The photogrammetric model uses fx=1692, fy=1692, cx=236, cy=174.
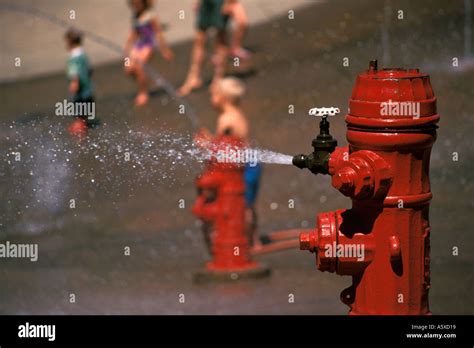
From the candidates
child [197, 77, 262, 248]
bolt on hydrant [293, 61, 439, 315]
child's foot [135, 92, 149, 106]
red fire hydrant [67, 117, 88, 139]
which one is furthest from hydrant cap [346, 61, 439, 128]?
child's foot [135, 92, 149, 106]

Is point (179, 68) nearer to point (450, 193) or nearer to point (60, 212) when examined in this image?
point (60, 212)

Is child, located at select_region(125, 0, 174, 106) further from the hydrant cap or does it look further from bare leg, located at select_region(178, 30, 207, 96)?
the hydrant cap

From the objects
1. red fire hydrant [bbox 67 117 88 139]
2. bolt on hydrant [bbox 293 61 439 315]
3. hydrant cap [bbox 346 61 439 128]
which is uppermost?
red fire hydrant [bbox 67 117 88 139]

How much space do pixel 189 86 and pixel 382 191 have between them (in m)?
6.45

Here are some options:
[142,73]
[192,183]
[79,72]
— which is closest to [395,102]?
[192,183]

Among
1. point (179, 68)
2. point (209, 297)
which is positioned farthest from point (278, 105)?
point (209, 297)

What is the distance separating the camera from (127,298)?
11.8 m

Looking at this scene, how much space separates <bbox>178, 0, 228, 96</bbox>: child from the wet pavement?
167 mm

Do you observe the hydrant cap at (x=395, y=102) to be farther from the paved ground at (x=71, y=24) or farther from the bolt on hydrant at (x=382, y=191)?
the paved ground at (x=71, y=24)

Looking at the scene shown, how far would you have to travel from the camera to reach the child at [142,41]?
523 inches

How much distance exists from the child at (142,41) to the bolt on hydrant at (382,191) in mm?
5929

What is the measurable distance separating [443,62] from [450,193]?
1.58 m

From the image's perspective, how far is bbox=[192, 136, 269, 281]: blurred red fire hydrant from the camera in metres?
10.9
